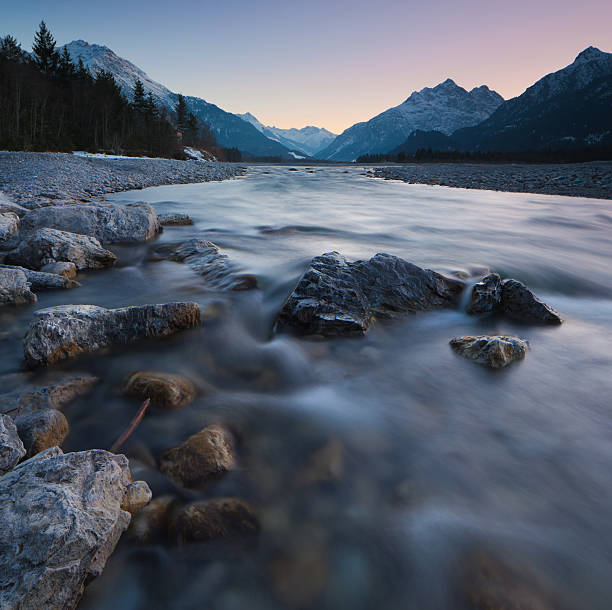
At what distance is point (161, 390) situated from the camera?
2.90 meters

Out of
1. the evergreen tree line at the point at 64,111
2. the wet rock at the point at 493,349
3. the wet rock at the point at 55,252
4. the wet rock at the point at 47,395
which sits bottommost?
the wet rock at the point at 47,395

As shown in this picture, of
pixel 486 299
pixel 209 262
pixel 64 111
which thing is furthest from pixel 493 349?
pixel 64 111

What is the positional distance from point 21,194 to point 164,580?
43.6 ft

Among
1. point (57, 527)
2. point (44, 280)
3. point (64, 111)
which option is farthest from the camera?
point (64, 111)

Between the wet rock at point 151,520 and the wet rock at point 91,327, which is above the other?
the wet rock at point 91,327

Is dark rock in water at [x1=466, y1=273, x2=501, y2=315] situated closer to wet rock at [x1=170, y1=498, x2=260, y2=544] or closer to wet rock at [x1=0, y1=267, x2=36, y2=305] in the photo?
wet rock at [x1=170, y1=498, x2=260, y2=544]

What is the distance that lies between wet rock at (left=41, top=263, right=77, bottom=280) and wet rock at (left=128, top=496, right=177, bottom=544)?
14.4ft

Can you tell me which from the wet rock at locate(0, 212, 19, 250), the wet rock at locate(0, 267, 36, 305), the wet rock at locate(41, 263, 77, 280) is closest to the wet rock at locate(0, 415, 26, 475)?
the wet rock at locate(0, 267, 36, 305)

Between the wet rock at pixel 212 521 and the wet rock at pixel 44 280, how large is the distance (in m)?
4.19

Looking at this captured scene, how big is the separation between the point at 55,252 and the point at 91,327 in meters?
2.91

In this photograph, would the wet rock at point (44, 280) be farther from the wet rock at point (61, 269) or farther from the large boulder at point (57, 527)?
the large boulder at point (57, 527)

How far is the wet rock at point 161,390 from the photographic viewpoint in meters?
2.84

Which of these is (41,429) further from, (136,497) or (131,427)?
(136,497)

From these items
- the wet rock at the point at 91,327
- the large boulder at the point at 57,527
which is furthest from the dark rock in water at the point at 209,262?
the large boulder at the point at 57,527
